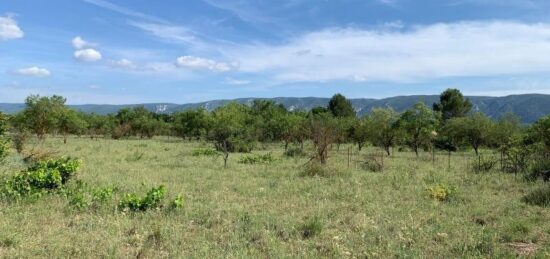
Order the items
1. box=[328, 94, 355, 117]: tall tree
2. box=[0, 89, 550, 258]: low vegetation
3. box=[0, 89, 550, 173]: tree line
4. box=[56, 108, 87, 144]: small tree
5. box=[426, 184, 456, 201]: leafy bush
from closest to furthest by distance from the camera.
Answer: box=[0, 89, 550, 258]: low vegetation → box=[426, 184, 456, 201]: leafy bush → box=[0, 89, 550, 173]: tree line → box=[56, 108, 87, 144]: small tree → box=[328, 94, 355, 117]: tall tree

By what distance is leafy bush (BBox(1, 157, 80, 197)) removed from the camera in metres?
11.5

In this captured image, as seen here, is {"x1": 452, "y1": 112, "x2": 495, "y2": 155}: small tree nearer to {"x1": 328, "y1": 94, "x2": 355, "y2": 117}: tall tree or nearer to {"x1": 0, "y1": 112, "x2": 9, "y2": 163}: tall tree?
{"x1": 0, "y1": 112, "x2": 9, "y2": 163}: tall tree

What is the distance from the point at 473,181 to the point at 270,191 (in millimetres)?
8171

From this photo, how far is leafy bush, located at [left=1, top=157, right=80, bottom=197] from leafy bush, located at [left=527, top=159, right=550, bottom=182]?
1609 centimetres

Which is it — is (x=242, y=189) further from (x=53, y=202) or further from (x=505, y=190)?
(x=505, y=190)

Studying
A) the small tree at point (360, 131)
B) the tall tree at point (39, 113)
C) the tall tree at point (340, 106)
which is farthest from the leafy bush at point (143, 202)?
the tall tree at point (340, 106)

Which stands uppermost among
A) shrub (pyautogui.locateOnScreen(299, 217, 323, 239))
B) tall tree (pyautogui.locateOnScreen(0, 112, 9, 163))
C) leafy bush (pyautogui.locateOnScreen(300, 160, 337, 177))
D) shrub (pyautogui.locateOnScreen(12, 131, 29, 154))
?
tall tree (pyautogui.locateOnScreen(0, 112, 9, 163))

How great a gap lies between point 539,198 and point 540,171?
5.79 metres

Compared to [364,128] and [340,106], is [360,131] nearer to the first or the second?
[364,128]

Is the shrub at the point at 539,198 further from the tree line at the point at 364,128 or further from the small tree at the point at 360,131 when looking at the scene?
the small tree at the point at 360,131

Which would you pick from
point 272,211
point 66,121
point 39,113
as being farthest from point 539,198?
point 66,121

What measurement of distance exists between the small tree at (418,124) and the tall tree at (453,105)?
130 ft

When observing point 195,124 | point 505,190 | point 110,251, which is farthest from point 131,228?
point 195,124

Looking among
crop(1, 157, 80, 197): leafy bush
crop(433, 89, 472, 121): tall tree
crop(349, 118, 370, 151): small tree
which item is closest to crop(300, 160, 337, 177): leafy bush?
crop(1, 157, 80, 197): leafy bush
